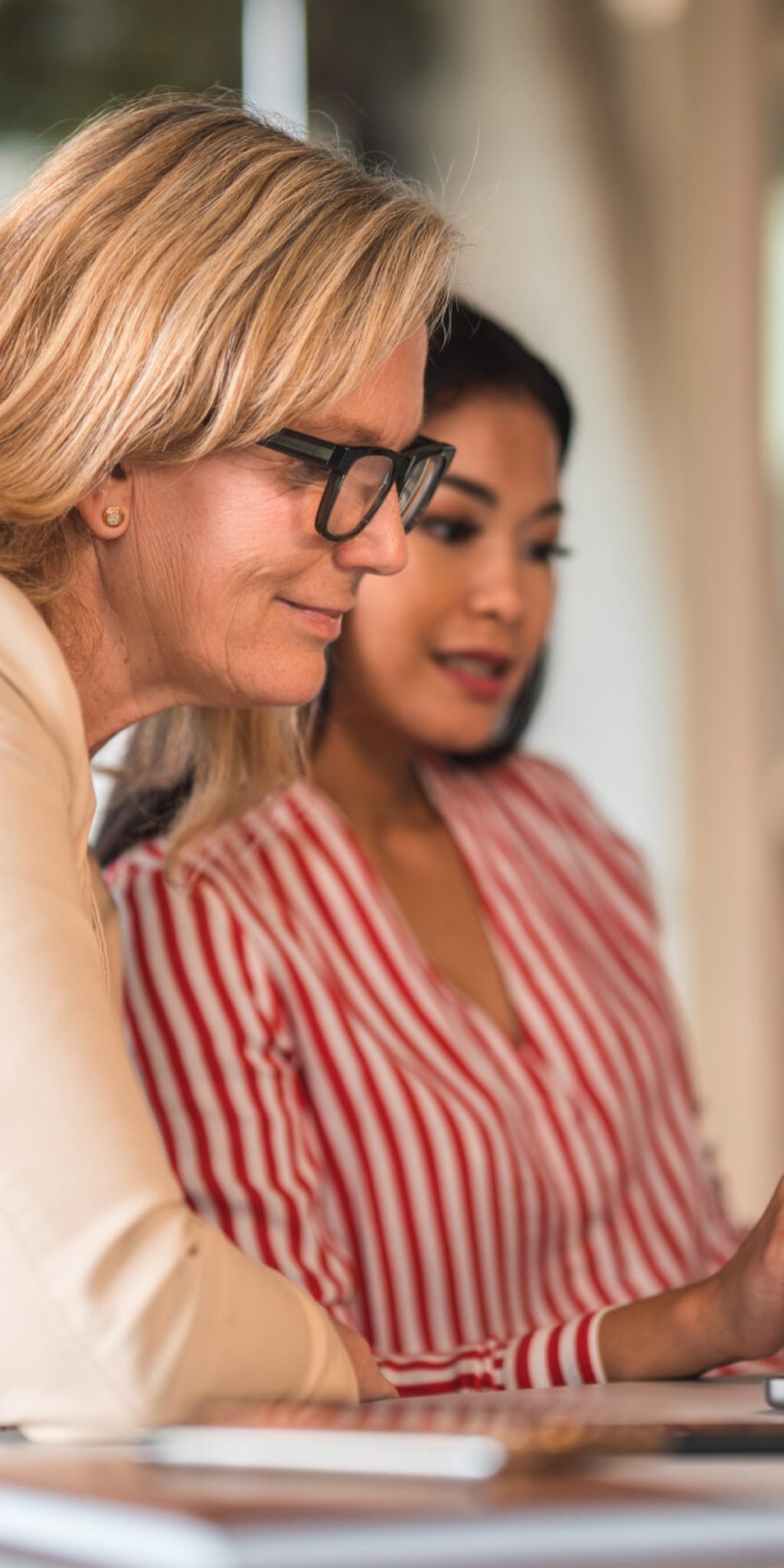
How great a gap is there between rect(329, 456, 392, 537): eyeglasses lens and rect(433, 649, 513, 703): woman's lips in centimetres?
50

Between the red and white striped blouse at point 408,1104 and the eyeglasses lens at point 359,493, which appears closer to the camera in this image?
the eyeglasses lens at point 359,493

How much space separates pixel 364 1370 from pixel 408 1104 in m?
0.46

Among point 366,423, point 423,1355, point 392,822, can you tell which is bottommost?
point 423,1355

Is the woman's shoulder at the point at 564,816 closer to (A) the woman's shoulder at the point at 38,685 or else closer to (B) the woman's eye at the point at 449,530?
(B) the woman's eye at the point at 449,530

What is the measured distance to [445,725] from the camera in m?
1.58

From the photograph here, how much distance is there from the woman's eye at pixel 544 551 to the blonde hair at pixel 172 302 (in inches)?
21.4

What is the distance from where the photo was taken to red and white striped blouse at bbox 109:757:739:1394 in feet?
4.07

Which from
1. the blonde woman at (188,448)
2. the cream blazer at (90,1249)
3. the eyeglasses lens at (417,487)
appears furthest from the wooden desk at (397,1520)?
the eyeglasses lens at (417,487)

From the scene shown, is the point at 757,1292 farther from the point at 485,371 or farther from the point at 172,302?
the point at 485,371

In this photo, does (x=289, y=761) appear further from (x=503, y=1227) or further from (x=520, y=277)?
(x=520, y=277)

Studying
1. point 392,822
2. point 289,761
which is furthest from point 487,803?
point 289,761

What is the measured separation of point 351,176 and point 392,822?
66cm

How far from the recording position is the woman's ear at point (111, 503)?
41.8 inches

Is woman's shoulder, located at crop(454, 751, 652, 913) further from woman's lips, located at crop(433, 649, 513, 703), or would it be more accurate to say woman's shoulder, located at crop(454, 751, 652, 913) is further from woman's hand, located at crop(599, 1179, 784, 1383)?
woman's hand, located at crop(599, 1179, 784, 1383)
